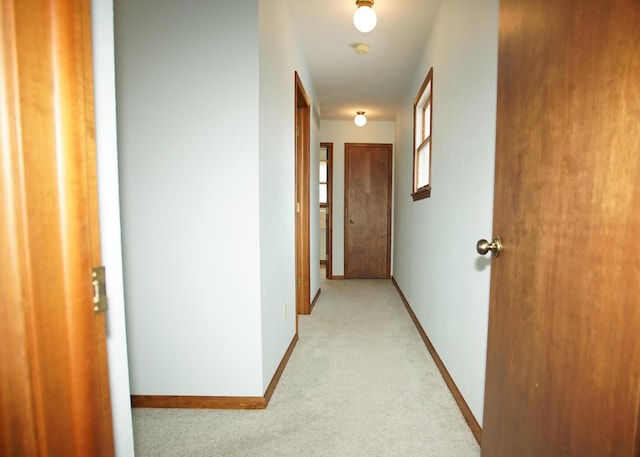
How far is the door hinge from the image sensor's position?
516 millimetres

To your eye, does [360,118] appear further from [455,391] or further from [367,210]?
[455,391]

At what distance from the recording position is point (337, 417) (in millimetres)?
1759

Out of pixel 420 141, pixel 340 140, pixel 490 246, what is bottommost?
pixel 490 246

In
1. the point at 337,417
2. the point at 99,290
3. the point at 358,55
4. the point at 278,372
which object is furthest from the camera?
the point at 358,55

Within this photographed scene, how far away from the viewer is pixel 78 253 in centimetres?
47

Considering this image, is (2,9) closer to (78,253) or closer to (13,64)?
(13,64)

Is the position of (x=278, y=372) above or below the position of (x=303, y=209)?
below

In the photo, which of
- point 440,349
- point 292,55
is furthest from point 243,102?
point 440,349

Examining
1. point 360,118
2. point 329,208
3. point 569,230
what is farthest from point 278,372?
point 360,118

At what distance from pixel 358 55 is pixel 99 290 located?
3.31m

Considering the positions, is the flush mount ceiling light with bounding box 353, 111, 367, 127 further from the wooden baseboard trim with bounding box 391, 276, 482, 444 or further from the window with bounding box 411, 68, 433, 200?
the wooden baseboard trim with bounding box 391, 276, 482, 444

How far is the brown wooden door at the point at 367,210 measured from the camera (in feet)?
17.9

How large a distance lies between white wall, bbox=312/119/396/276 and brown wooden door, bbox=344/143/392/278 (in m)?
0.09

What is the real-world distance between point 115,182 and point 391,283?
16.3 ft
